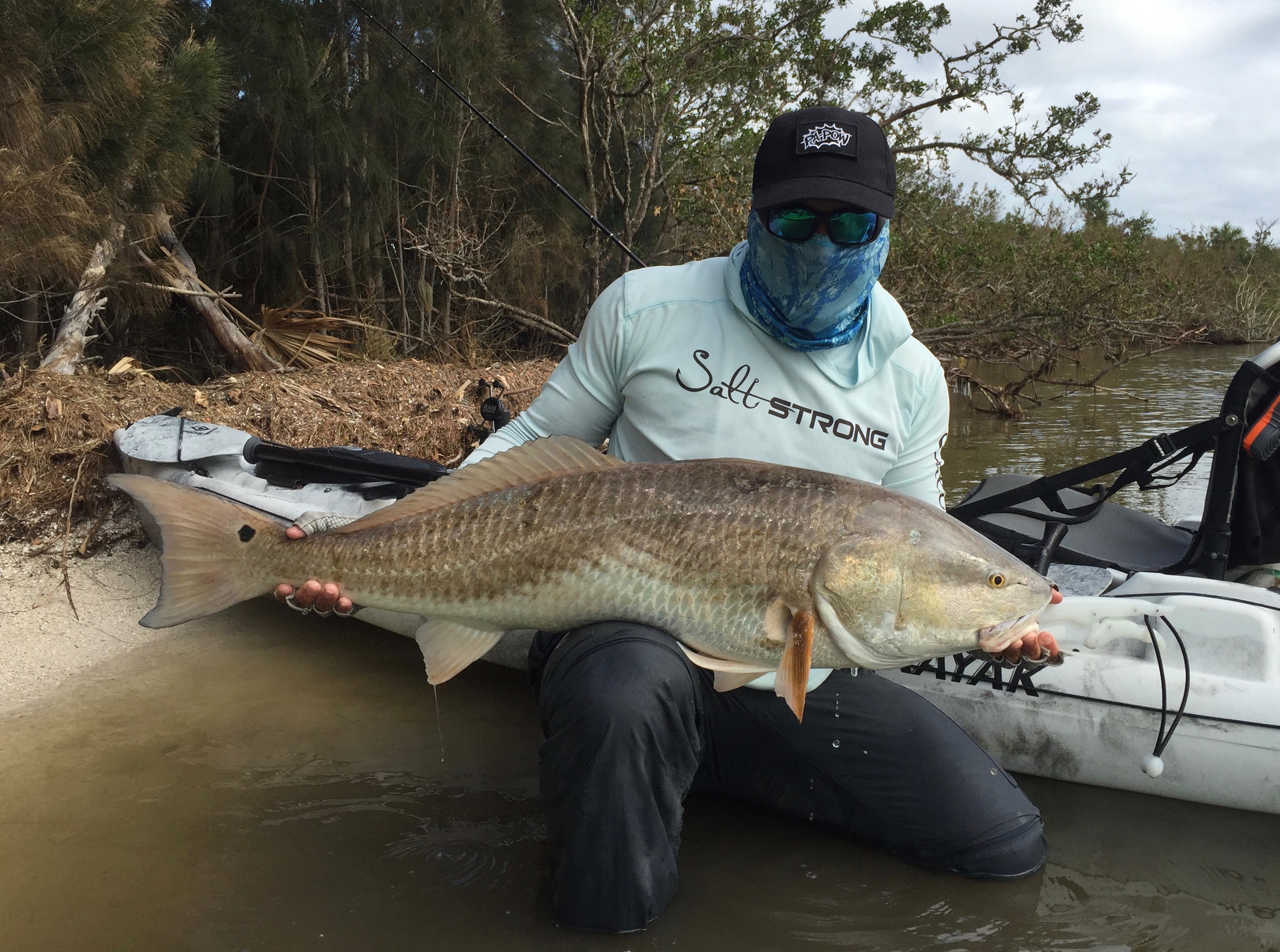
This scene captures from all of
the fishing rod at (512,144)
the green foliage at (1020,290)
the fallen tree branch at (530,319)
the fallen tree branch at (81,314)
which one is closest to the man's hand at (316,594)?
the fishing rod at (512,144)

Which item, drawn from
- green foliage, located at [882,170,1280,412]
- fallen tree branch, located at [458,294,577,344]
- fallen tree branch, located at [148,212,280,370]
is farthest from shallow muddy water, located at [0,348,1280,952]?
green foliage, located at [882,170,1280,412]

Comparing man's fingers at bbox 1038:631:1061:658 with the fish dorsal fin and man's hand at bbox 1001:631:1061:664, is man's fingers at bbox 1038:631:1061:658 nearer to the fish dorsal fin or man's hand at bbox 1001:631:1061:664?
man's hand at bbox 1001:631:1061:664

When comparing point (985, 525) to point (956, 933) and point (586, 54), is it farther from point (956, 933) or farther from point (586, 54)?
point (586, 54)

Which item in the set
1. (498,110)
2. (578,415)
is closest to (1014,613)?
(578,415)

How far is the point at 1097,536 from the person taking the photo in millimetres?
4988

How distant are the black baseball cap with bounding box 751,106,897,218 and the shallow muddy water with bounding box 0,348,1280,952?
6.96 feet

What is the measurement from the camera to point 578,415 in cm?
323

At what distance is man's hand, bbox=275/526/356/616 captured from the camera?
8.88ft

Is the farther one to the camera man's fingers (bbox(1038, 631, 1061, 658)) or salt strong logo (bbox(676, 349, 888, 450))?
salt strong logo (bbox(676, 349, 888, 450))

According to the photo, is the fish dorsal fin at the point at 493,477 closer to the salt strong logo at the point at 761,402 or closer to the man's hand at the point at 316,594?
the man's hand at the point at 316,594

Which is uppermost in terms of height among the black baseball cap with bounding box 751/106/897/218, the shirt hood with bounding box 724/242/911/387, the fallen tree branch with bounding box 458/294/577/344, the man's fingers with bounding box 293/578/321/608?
the black baseball cap with bounding box 751/106/897/218

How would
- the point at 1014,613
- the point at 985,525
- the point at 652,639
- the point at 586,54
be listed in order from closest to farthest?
the point at 1014,613 < the point at 652,639 < the point at 985,525 < the point at 586,54

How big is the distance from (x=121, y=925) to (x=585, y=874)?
1372mm

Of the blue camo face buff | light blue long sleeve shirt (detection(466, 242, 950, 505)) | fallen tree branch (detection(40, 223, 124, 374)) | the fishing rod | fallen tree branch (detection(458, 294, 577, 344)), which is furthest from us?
fallen tree branch (detection(458, 294, 577, 344))
